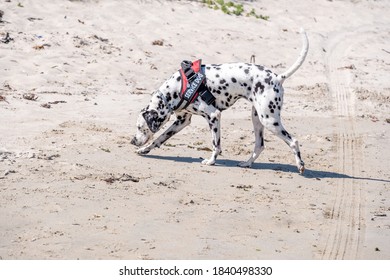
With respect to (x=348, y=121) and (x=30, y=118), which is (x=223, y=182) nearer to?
(x=30, y=118)

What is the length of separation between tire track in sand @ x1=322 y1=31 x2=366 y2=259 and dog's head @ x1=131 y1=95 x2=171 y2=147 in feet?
8.90

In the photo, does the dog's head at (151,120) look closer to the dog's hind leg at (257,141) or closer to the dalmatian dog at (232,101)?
the dalmatian dog at (232,101)

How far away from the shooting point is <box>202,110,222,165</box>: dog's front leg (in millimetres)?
12906

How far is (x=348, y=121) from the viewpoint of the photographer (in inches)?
655

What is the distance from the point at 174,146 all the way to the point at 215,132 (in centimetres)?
128

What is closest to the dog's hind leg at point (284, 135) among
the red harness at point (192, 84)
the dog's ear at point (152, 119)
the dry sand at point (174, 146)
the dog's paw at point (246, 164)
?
the dry sand at point (174, 146)

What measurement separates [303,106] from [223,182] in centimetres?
553

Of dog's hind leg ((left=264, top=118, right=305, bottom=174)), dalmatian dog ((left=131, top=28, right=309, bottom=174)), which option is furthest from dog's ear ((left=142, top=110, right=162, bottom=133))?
dog's hind leg ((left=264, top=118, right=305, bottom=174))

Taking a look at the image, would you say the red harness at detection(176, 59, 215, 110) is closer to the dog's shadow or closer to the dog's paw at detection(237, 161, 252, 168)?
the dog's shadow

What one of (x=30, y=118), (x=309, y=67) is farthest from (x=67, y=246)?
(x=309, y=67)

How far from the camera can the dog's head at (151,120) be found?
13.0 metres
